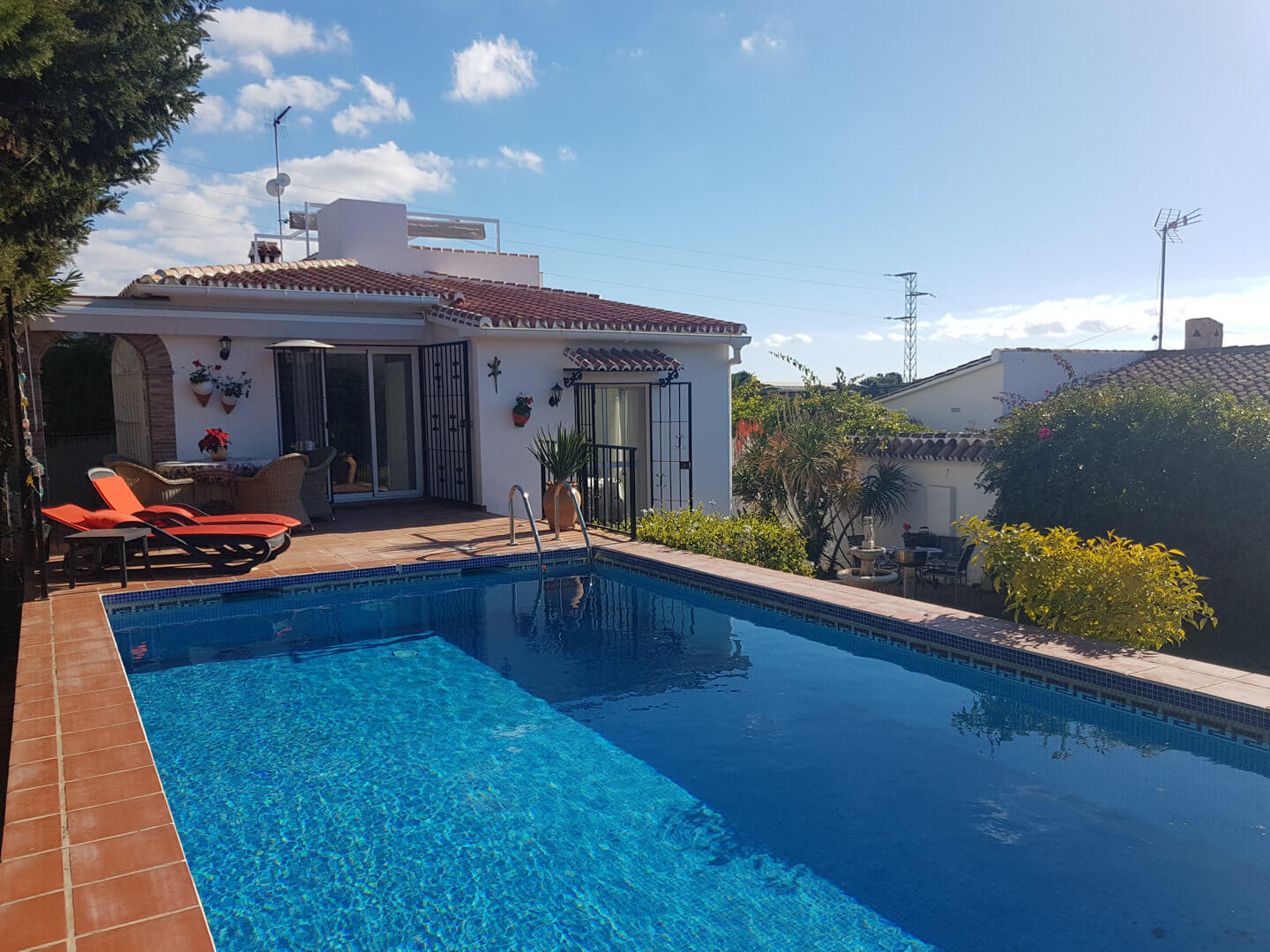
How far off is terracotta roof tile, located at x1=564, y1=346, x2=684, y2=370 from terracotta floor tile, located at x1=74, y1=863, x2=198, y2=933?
12.3m

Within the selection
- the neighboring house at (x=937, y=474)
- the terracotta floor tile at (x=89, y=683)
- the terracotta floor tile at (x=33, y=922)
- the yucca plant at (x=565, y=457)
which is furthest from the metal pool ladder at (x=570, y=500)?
the terracotta floor tile at (x=33, y=922)

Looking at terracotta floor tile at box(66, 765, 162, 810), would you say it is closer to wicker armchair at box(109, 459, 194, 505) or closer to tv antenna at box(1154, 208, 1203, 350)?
wicker armchair at box(109, 459, 194, 505)

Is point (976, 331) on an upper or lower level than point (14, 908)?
upper

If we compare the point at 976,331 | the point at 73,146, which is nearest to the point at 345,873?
the point at 73,146

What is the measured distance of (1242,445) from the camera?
10.5 m

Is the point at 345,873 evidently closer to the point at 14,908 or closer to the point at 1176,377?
the point at 14,908

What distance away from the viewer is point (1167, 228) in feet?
119

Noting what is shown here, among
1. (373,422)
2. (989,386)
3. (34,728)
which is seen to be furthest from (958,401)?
(34,728)

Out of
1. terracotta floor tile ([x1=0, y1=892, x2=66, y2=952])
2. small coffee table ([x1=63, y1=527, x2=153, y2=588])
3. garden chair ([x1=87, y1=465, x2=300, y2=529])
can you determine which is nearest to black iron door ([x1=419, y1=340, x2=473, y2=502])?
garden chair ([x1=87, y1=465, x2=300, y2=529])

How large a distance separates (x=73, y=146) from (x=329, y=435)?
20.5 ft

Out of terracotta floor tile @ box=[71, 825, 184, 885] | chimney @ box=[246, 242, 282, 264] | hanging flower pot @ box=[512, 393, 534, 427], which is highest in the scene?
chimney @ box=[246, 242, 282, 264]

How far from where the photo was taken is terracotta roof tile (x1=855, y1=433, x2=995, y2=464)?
16844 millimetres

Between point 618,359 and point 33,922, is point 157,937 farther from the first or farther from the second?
point 618,359

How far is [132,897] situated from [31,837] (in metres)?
0.90
